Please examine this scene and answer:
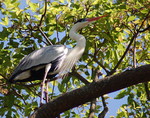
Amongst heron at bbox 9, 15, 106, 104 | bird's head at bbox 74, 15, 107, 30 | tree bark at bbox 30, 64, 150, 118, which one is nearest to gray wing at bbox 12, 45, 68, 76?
heron at bbox 9, 15, 106, 104

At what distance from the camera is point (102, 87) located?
156 inches

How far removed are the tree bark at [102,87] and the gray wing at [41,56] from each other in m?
1.88

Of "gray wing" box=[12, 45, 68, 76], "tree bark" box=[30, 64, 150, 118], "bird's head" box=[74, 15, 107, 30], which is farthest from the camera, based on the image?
"gray wing" box=[12, 45, 68, 76]

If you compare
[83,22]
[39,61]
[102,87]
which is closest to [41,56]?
[39,61]

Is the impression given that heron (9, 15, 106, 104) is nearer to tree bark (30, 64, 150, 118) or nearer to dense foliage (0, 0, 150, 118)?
dense foliage (0, 0, 150, 118)

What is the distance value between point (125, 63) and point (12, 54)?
204cm

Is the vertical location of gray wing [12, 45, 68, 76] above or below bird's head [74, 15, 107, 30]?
below

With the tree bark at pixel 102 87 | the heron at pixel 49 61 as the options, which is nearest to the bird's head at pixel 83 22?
the heron at pixel 49 61

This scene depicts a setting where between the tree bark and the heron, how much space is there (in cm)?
180

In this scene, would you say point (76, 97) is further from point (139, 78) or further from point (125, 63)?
point (125, 63)

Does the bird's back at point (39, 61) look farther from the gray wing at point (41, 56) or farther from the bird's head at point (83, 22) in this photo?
the bird's head at point (83, 22)

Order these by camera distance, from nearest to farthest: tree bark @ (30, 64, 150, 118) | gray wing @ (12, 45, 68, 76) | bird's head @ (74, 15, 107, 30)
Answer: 1. tree bark @ (30, 64, 150, 118)
2. bird's head @ (74, 15, 107, 30)
3. gray wing @ (12, 45, 68, 76)

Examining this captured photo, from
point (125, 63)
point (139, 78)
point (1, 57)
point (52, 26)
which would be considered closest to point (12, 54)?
point (1, 57)

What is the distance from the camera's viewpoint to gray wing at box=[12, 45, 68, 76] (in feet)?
19.4
